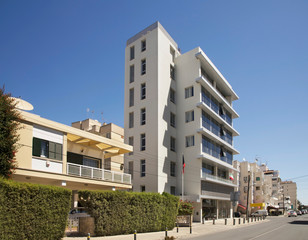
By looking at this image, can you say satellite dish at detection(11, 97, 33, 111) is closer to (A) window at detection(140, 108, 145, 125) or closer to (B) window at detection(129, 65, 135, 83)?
(A) window at detection(140, 108, 145, 125)

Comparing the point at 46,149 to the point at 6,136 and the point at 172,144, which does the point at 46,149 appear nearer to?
the point at 6,136

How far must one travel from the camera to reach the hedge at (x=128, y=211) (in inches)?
769

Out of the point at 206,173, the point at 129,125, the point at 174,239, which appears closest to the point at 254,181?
the point at 206,173

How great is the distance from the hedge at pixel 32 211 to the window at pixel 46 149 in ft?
19.9

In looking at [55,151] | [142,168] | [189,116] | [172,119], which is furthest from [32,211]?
[189,116]

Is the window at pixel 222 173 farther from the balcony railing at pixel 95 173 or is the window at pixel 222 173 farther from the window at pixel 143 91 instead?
the balcony railing at pixel 95 173

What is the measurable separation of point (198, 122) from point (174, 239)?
21960 millimetres

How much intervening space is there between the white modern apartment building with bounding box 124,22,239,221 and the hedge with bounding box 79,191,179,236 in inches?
423

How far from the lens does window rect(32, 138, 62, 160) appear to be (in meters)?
22.3

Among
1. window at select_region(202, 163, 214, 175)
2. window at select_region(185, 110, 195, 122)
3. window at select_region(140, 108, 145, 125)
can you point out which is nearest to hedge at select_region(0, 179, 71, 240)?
window at select_region(140, 108, 145, 125)

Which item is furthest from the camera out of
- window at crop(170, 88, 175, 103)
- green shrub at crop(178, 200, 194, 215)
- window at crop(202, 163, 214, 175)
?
window at crop(170, 88, 175, 103)

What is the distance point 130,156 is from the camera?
40375mm

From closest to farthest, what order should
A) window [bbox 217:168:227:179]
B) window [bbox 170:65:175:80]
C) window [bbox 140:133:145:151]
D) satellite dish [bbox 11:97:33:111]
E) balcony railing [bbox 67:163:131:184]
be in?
satellite dish [bbox 11:97:33:111] < balcony railing [bbox 67:163:131:184] < window [bbox 140:133:145:151] < window [bbox 170:65:175:80] < window [bbox 217:168:227:179]

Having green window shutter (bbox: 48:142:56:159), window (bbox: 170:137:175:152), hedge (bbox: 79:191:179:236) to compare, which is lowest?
hedge (bbox: 79:191:179:236)
